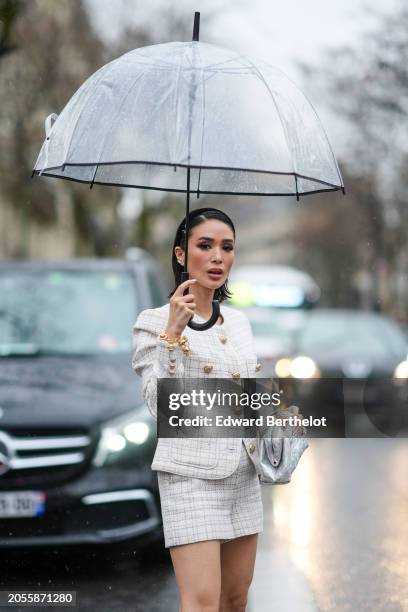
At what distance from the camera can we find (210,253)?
3.74 metres

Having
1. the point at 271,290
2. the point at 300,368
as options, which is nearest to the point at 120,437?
the point at 300,368

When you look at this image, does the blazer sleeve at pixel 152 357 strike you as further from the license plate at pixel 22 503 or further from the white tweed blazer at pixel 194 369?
the license plate at pixel 22 503

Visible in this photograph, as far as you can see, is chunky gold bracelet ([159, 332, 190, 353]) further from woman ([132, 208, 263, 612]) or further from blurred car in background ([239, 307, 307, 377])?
blurred car in background ([239, 307, 307, 377])

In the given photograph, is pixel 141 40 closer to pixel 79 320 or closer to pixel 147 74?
pixel 79 320

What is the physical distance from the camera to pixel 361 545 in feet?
23.0

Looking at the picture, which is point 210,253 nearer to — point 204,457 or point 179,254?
point 179,254

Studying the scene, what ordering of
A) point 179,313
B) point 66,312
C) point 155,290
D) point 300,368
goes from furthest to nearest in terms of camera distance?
point 300,368, point 155,290, point 66,312, point 179,313

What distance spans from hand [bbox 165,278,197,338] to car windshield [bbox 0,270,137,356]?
354 centimetres

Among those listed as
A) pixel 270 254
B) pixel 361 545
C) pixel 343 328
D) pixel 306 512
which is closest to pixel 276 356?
pixel 343 328

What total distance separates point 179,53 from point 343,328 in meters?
12.4

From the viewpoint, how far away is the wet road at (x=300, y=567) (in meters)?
5.72

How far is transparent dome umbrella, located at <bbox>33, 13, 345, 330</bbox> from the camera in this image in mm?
3717

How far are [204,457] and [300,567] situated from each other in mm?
3083

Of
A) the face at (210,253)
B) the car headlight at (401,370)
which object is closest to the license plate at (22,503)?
the face at (210,253)
